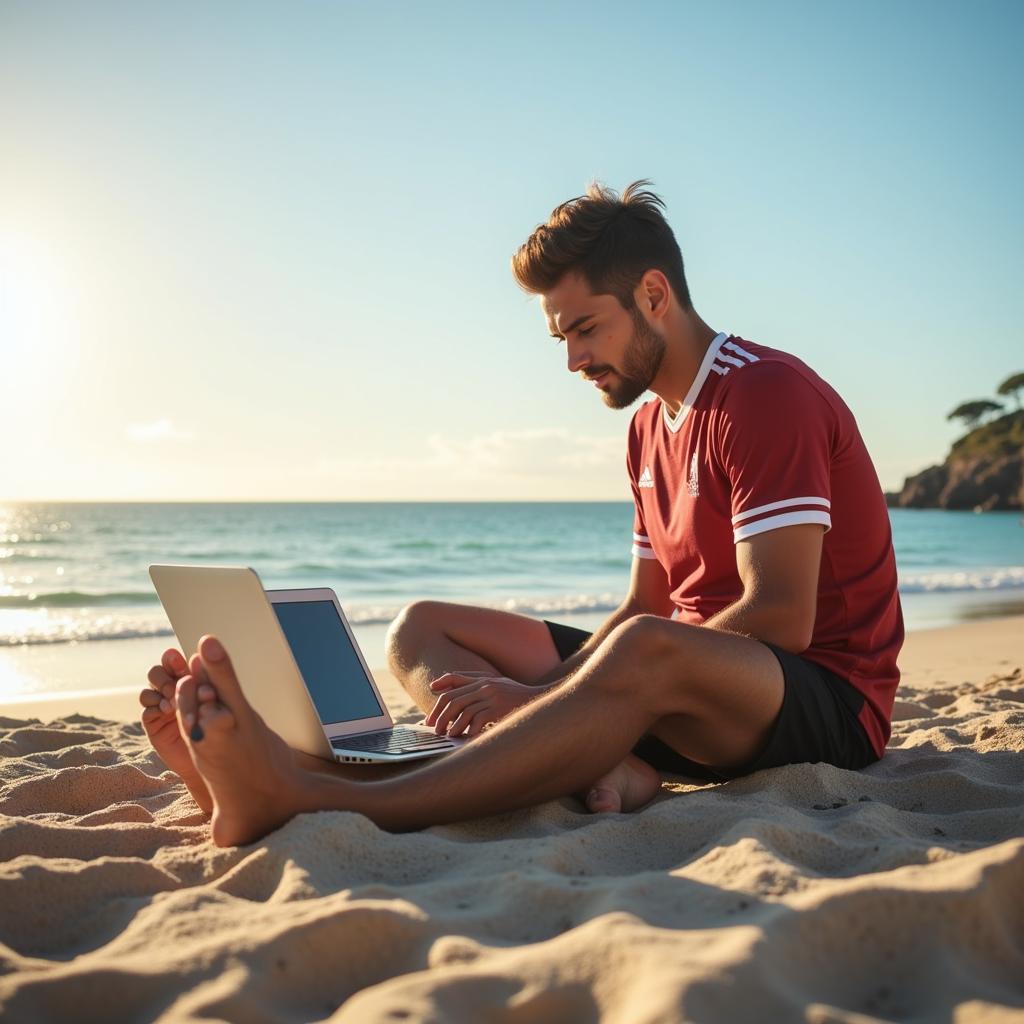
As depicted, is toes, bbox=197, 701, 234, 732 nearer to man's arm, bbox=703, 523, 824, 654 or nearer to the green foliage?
man's arm, bbox=703, 523, 824, 654

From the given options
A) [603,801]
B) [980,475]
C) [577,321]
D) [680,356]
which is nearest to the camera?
[603,801]

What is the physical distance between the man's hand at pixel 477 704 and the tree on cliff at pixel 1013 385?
57.5 metres

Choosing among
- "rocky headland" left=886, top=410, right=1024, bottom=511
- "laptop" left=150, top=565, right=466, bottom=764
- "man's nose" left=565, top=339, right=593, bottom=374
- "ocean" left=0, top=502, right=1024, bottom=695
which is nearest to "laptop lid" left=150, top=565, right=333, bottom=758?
"laptop" left=150, top=565, right=466, bottom=764

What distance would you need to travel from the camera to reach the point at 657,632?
7.36 ft

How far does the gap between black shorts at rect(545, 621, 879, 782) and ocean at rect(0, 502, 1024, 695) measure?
5.80 metres

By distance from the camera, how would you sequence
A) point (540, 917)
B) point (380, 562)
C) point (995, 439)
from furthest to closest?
point (995, 439) < point (380, 562) < point (540, 917)

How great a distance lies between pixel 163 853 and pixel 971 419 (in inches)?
2433

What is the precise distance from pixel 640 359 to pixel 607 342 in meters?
0.12

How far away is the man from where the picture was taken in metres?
2.22

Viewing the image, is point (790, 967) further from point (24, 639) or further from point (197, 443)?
point (197, 443)

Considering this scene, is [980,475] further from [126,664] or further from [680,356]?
[680,356]

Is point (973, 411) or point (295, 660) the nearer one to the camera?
point (295, 660)

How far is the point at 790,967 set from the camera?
1454mm

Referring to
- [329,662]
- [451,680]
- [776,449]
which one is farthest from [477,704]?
[776,449]
